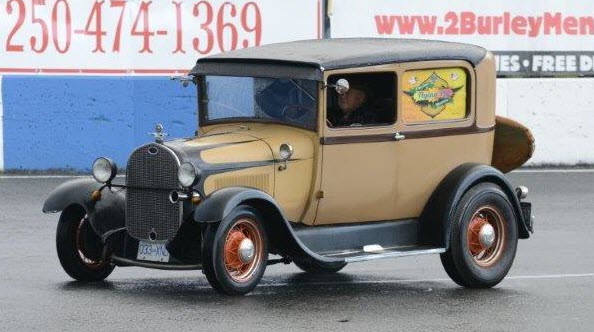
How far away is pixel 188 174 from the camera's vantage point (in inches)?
395

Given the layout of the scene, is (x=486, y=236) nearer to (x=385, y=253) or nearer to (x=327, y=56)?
(x=385, y=253)

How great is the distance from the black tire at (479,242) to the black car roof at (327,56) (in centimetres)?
101

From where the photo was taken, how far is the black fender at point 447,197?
10891 mm

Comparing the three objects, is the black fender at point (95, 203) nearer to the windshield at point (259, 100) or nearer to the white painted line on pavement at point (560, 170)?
the windshield at point (259, 100)

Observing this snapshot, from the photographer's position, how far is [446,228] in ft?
35.7

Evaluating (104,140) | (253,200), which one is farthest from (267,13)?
(253,200)

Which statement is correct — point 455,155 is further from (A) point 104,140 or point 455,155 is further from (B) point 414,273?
(A) point 104,140

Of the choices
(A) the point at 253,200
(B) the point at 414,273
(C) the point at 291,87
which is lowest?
(B) the point at 414,273

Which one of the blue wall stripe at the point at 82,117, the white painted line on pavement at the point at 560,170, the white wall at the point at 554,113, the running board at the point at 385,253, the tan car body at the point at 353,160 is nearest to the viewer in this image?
the tan car body at the point at 353,160

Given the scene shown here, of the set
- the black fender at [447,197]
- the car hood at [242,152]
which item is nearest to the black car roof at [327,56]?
the car hood at [242,152]

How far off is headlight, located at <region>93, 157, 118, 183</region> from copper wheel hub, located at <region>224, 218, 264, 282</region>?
1142 mm

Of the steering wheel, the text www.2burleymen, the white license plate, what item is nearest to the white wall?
the text www.2burleymen

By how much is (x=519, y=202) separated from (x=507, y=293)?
0.92 meters

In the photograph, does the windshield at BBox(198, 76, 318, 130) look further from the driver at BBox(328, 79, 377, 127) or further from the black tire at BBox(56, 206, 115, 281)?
the black tire at BBox(56, 206, 115, 281)
